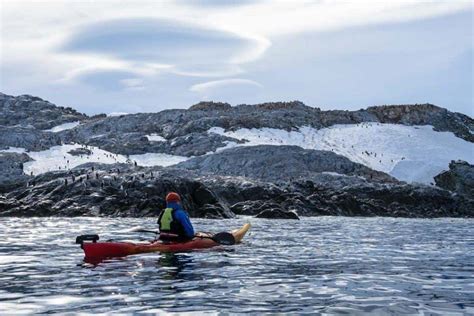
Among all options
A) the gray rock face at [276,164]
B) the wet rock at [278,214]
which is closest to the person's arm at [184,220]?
the wet rock at [278,214]

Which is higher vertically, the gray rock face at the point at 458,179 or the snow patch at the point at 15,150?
the snow patch at the point at 15,150

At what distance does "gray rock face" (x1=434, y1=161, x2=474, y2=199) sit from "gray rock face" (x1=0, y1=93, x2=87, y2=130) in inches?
2429

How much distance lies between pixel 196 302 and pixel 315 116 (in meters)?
92.0

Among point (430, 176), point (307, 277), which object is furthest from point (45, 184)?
point (430, 176)

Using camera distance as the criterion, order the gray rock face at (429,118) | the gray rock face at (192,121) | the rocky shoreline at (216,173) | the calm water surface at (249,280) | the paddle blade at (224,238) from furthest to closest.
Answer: the gray rock face at (429,118) → the gray rock face at (192,121) → the rocky shoreline at (216,173) → the paddle blade at (224,238) → the calm water surface at (249,280)

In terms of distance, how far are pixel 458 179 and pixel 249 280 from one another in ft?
221

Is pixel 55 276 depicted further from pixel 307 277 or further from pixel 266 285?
pixel 307 277

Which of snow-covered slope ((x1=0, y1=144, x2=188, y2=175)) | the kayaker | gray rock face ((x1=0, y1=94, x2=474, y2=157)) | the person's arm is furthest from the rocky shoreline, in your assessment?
the kayaker

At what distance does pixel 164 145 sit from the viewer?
277 feet

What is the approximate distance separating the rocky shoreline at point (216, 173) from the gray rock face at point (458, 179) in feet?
0.40

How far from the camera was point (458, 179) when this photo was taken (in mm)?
74812

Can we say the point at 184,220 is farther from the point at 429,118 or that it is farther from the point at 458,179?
the point at 429,118

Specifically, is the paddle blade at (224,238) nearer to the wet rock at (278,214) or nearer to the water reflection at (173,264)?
the water reflection at (173,264)

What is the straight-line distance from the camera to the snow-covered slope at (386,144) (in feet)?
260
